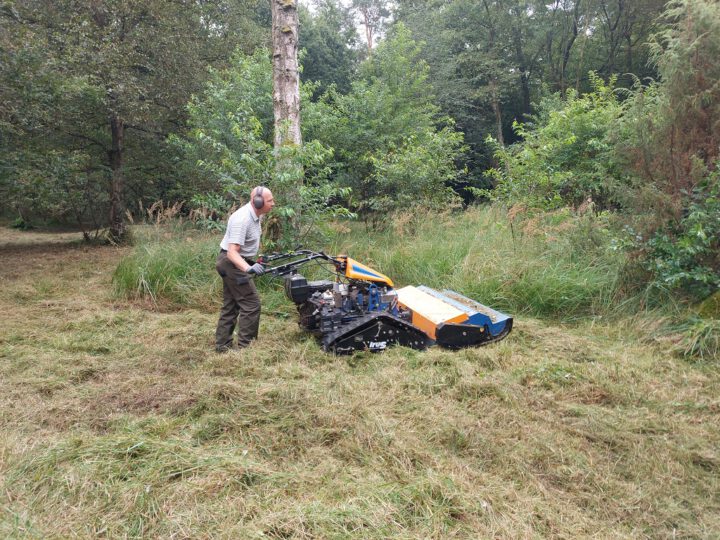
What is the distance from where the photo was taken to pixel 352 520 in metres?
2.18

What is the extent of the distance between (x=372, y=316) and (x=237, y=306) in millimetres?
1289

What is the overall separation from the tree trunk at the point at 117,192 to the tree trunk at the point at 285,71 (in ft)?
22.2

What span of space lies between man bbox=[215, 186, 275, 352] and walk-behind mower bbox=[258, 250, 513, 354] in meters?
0.24

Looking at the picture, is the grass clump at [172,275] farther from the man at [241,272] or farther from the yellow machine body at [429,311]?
the yellow machine body at [429,311]

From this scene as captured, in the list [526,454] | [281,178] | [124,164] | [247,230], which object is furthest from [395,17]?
[526,454]

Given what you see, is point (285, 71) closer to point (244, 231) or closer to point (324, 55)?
point (244, 231)

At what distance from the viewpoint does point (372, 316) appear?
14.4 feet

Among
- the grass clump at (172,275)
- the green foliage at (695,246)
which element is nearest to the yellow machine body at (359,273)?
the grass clump at (172,275)

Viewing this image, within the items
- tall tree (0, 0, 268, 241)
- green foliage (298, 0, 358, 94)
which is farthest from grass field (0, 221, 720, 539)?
green foliage (298, 0, 358, 94)

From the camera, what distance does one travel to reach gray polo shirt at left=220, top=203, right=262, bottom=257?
4317 mm

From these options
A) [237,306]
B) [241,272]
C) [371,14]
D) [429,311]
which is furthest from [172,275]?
[371,14]

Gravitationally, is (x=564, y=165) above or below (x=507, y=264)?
above

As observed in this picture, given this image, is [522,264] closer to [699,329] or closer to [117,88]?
[699,329]

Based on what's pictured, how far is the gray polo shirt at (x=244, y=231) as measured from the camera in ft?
14.2
